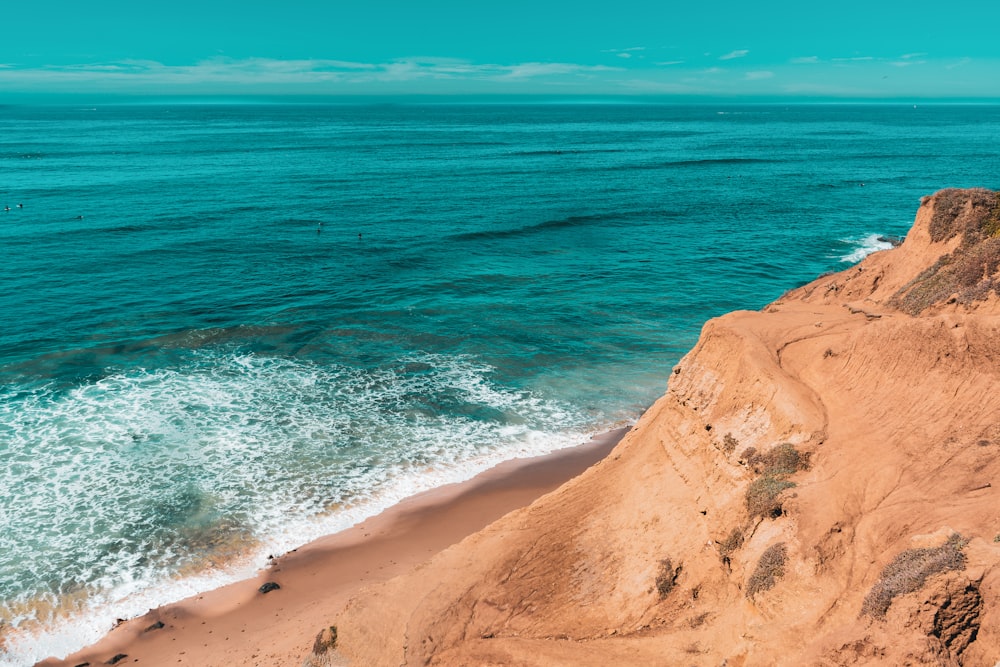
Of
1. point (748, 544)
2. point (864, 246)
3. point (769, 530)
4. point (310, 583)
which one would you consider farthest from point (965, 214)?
point (864, 246)

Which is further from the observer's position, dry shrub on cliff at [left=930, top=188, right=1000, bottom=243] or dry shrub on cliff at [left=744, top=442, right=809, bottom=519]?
dry shrub on cliff at [left=930, top=188, right=1000, bottom=243]

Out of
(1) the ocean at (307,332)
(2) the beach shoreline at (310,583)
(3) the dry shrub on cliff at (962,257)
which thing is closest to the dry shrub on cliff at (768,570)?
(3) the dry shrub on cliff at (962,257)

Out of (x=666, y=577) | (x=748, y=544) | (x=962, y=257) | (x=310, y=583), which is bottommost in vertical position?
(x=310, y=583)

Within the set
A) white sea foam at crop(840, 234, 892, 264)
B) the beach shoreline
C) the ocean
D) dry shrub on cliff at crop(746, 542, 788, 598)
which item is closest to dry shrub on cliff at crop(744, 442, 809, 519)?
dry shrub on cliff at crop(746, 542, 788, 598)

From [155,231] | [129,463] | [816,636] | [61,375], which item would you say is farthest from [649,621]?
[155,231]

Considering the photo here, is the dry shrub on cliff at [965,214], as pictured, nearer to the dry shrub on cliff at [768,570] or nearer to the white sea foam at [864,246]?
the dry shrub on cliff at [768,570]

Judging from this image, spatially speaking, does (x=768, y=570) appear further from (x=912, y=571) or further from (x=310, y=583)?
(x=310, y=583)

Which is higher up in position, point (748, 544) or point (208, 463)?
point (748, 544)

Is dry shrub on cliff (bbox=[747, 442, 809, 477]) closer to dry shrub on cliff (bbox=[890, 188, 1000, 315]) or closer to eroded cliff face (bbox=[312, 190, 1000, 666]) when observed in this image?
eroded cliff face (bbox=[312, 190, 1000, 666])
